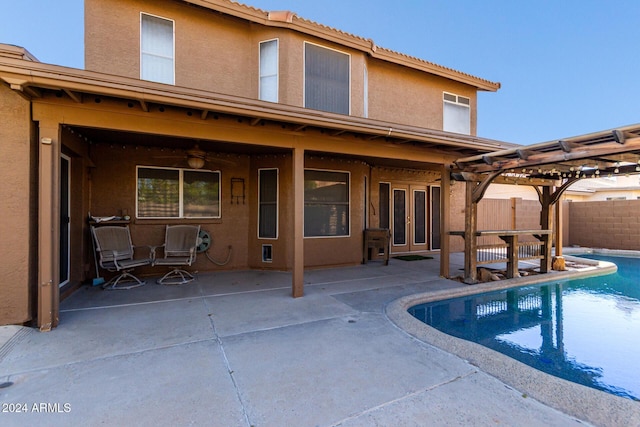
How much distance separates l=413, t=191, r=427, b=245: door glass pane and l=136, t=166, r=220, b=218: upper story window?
620 centimetres

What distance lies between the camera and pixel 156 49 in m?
6.13

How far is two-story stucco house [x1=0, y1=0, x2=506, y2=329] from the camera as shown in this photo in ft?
11.3

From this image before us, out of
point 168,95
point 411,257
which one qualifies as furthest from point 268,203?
point 411,257

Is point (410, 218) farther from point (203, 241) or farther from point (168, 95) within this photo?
point (168, 95)

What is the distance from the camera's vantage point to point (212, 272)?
21.8 ft

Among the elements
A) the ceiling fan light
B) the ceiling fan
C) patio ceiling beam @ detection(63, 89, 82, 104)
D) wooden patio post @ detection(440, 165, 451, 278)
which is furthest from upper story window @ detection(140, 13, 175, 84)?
wooden patio post @ detection(440, 165, 451, 278)

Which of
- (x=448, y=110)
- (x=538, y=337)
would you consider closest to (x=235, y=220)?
(x=538, y=337)

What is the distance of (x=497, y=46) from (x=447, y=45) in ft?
9.12

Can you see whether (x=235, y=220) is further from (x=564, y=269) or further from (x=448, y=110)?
(x=564, y=269)

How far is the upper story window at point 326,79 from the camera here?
6.99 metres

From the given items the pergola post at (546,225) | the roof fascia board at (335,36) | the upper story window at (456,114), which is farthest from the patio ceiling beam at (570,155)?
the roof fascia board at (335,36)

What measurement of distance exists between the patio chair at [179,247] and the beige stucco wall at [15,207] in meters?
2.44

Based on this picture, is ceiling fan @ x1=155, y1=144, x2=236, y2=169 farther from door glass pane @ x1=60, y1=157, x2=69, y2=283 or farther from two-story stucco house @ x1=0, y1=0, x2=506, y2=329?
door glass pane @ x1=60, y1=157, x2=69, y2=283

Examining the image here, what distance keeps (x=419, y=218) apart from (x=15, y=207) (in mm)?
9383
